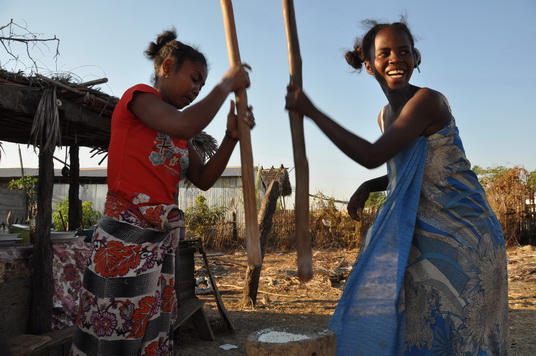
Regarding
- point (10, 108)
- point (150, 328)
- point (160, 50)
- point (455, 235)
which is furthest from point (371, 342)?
point (10, 108)

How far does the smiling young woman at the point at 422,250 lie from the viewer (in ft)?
5.61

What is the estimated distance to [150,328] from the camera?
1.85 m

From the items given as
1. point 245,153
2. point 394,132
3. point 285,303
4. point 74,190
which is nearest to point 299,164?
point 245,153

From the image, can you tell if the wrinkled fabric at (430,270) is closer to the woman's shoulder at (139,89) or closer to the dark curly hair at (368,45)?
the dark curly hair at (368,45)

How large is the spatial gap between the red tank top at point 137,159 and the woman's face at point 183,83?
0.12 metres

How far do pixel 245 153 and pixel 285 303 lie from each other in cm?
607


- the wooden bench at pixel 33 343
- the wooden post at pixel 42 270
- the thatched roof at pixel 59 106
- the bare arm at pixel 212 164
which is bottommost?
the wooden bench at pixel 33 343

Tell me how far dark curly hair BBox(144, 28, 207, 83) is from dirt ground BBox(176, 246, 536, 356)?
358 centimetres

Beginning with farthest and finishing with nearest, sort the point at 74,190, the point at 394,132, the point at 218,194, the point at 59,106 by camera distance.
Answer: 1. the point at 218,194
2. the point at 74,190
3. the point at 59,106
4. the point at 394,132

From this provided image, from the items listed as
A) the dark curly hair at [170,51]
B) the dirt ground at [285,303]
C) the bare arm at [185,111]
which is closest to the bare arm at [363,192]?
the bare arm at [185,111]

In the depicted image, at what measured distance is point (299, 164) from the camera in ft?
5.86

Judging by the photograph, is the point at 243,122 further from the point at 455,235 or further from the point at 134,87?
the point at 455,235

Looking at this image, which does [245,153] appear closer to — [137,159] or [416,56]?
[137,159]

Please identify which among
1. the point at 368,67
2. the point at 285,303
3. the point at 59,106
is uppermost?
the point at 59,106
